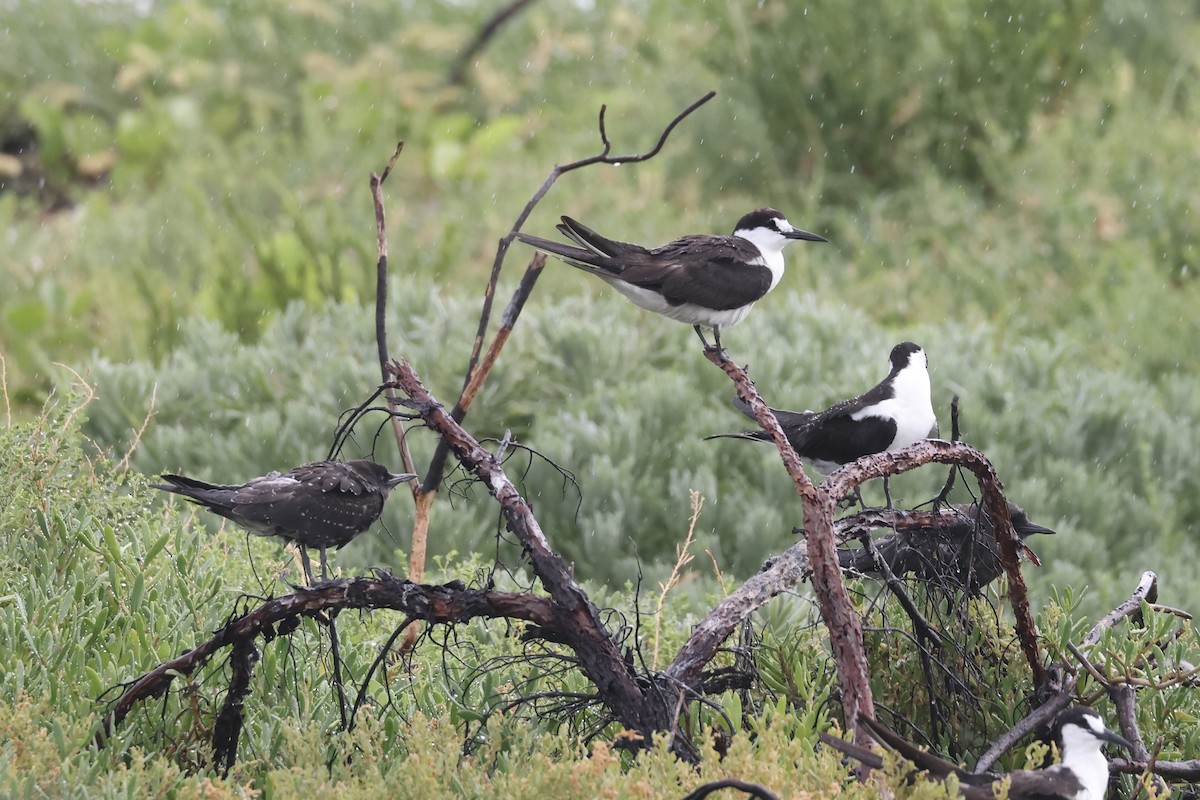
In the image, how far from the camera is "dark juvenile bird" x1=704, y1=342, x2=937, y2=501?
3818 mm

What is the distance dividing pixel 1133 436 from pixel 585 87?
9686mm

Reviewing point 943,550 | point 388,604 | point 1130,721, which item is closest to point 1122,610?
point 1130,721

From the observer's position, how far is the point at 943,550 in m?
3.35

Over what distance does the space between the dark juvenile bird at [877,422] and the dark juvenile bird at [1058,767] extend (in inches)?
43.0

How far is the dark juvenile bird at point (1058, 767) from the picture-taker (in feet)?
8.14

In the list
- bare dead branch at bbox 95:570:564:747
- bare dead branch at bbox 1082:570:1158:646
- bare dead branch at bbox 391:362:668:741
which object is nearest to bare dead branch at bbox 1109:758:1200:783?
bare dead branch at bbox 1082:570:1158:646

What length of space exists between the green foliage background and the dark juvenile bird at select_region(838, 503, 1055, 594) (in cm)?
122

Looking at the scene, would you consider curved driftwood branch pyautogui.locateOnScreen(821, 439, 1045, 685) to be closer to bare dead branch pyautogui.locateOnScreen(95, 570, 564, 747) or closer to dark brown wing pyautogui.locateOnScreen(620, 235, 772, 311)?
bare dead branch pyautogui.locateOnScreen(95, 570, 564, 747)

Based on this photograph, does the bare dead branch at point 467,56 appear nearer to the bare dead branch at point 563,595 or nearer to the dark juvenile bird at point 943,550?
the dark juvenile bird at point 943,550

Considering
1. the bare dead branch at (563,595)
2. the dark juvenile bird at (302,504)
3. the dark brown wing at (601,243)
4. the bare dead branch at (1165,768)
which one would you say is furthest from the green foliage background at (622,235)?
the bare dead branch at (1165,768)

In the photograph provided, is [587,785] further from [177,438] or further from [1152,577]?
[177,438]

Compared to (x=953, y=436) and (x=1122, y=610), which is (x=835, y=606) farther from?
(x=1122, y=610)

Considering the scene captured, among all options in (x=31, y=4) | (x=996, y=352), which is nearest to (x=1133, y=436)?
(x=996, y=352)

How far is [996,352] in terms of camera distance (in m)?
9.65
